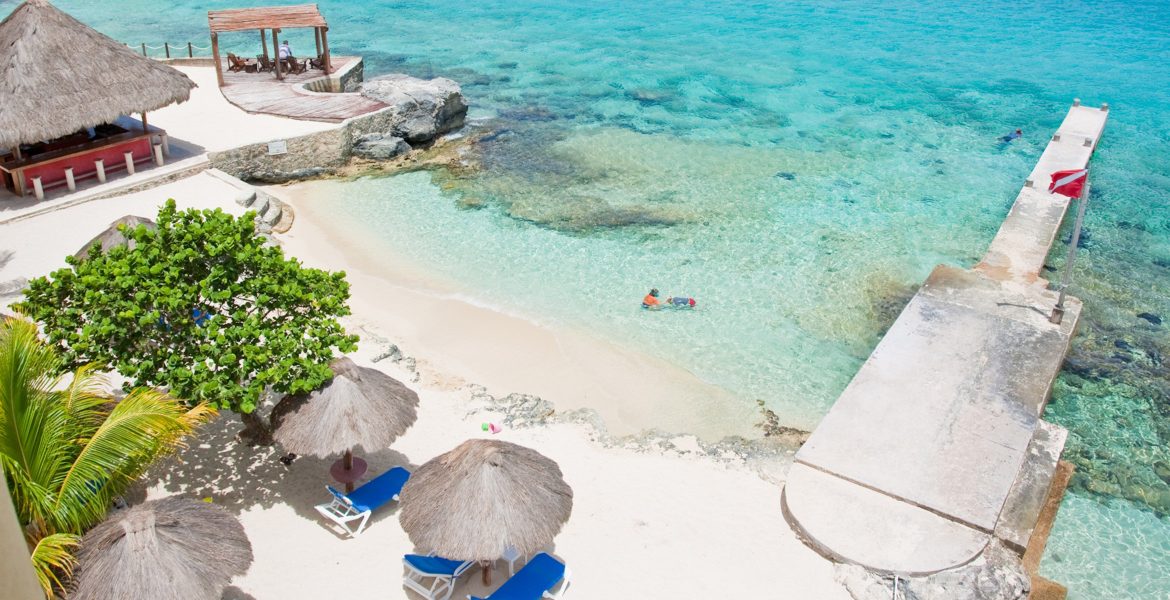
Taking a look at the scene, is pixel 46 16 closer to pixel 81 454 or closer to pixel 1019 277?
pixel 81 454

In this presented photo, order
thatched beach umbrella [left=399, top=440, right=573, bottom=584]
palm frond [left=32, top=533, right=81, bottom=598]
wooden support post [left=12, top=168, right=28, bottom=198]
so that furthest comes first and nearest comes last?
wooden support post [left=12, top=168, right=28, bottom=198]
thatched beach umbrella [left=399, top=440, right=573, bottom=584]
palm frond [left=32, top=533, right=81, bottom=598]

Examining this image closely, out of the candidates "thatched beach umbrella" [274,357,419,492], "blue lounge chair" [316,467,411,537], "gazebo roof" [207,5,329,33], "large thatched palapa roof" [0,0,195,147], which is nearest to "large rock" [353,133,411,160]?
"gazebo roof" [207,5,329,33]

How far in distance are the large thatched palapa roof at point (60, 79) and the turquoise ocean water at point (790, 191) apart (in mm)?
4919

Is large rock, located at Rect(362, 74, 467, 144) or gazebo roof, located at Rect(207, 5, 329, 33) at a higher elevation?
gazebo roof, located at Rect(207, 5, 329, 33)

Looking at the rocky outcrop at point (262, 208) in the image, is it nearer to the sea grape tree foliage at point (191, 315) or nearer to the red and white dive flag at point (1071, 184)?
the sea grape tree foliage at point (191, 315)

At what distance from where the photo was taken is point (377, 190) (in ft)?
68.9

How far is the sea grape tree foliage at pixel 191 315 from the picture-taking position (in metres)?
9.84

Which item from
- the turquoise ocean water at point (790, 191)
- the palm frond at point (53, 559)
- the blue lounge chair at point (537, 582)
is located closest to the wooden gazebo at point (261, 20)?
the turquoise ocean water at point (790, 191)

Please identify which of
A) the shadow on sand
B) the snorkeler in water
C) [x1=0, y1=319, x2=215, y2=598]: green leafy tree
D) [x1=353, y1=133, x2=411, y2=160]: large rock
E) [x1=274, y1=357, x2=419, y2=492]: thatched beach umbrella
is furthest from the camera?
[x1=353, y1=133, x2=411, y2=160]: large rock

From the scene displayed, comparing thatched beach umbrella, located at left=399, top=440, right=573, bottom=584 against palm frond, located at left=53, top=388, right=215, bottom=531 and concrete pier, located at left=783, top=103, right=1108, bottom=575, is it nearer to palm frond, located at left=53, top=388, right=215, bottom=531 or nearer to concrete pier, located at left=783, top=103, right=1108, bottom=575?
palm frond, located at left=53, top=388, right=215, bottom=531

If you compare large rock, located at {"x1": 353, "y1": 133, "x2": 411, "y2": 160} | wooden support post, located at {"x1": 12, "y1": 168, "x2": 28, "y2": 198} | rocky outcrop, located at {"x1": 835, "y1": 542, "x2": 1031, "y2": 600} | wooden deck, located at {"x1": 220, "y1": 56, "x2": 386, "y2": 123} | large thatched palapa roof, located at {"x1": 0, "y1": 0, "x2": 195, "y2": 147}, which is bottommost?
rocky outcrop, located at {"x1": 835, "y1": 542, "x2": 1031, "y2": 600}

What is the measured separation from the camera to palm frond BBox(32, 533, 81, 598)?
746 centimetres

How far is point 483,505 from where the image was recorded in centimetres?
891

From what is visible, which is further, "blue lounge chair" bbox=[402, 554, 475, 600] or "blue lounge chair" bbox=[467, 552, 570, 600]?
"blue lounge chair" bbox=[402, 554, 475, 600]
